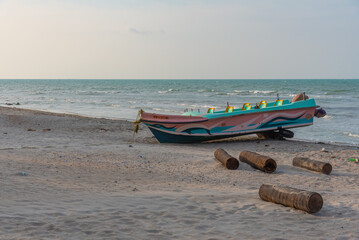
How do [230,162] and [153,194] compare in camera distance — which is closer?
[153,194]

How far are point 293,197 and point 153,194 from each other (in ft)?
7.75

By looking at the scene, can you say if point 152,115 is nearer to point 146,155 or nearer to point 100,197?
point 146,155

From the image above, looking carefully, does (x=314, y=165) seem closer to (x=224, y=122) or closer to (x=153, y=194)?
(x=153, y=194)

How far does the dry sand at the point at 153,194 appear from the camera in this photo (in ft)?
17.7

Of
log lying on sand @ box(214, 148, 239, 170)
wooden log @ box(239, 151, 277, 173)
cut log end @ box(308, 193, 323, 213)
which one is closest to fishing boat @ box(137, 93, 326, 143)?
log lying on sand @ box(214, 148, 239, 170)

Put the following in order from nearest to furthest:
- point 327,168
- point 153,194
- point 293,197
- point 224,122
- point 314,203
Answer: point 314,203 < point 293,197 < point 153,194 < point 327,168 < point 224,122

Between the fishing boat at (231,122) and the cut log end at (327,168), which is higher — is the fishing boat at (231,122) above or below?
above

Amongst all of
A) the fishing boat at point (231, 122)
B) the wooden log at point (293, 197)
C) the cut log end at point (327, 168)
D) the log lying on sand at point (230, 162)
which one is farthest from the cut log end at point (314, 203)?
the fishing boat at point (231, 122)

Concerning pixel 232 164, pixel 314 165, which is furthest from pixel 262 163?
pixel 314 165

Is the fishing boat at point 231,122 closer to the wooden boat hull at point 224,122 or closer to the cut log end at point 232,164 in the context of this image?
the wooden boat hull at point 224,122

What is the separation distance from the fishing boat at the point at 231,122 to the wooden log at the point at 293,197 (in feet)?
24.4

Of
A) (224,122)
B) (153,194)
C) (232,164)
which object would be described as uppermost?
(224,122)

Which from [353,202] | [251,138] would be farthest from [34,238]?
[251,138]

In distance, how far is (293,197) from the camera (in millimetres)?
6508
